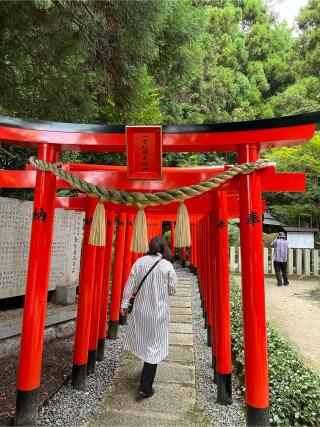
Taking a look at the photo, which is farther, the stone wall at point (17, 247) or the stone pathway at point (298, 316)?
the stone pathway at point (298, 316)

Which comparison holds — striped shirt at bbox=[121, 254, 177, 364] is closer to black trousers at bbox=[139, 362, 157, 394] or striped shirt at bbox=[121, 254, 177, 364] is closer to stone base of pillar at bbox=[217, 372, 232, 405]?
black trousers at bbox=[139, 362, 157, 394]

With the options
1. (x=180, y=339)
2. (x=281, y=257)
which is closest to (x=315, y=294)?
(x=281, y=257)

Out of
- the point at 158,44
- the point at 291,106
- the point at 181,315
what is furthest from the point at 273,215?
the point at 158,44

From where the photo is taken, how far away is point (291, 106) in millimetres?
23156

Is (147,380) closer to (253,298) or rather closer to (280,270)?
(253,298)

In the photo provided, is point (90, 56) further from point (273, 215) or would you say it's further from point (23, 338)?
point (273, 215)

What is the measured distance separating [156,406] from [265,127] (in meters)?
3.13

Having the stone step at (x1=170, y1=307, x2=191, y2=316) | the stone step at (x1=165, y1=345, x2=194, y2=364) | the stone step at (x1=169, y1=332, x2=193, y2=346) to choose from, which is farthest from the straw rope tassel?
the stone step at (x1=170, y1=307, x2=191, y2=316)

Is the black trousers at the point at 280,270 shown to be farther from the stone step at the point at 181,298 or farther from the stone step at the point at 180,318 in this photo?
the stone step at the point at 180,318

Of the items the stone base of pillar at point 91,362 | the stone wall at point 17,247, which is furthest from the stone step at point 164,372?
the stone wall at point 17,247

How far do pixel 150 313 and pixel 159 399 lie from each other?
3.27 feet

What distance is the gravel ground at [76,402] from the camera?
3.26 m

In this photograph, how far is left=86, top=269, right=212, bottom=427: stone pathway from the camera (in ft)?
10.8

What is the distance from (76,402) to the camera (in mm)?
3623
